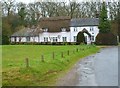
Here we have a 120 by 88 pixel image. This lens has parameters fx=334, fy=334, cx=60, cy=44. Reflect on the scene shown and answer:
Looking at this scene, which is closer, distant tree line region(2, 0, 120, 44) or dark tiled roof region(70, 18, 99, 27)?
dark tiled roof region(70, 18, 99, 27)

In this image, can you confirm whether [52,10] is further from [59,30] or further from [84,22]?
[84,22]

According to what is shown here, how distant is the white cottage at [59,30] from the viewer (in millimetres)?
85438

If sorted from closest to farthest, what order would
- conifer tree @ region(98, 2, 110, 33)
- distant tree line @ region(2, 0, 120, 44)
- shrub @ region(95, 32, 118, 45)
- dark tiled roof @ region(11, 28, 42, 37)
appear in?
shrub @ region(95, 32, 118, 45), conifer tree @ region(98, 2, 110, 33), dark tiled roof @ region(11, 28, 42, 37), distant tree line @ region(2, 0, 120, 44)

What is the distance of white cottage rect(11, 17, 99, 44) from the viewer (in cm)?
8544

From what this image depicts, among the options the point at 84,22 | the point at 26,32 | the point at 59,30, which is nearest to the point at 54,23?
the point at 59,30

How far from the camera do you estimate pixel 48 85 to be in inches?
584

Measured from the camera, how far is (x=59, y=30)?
89.3 metres

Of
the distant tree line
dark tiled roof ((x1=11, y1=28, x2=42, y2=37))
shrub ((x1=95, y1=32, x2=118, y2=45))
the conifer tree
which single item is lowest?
shrub ((x1=95, y1=32, x2=118, y2=45))

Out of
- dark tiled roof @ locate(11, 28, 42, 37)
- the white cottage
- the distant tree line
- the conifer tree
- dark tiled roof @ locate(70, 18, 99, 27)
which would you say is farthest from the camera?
the distant tree line

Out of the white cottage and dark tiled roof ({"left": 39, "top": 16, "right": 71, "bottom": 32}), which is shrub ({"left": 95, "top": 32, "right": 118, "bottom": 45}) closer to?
the white cottage

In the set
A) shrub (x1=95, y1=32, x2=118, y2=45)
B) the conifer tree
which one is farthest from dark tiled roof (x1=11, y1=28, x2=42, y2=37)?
shrub (x1=95, y1=32, x2=118, y2=45)

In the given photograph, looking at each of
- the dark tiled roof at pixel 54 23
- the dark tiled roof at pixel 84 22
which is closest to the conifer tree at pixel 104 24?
the dark tiled roof at pixel 84 22

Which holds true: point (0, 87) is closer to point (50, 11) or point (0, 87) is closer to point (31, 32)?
point (31, 32)

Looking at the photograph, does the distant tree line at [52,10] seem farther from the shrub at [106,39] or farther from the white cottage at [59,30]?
the shrub at [106,39]
